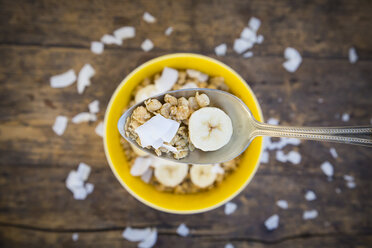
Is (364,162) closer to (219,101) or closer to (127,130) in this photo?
(219,101)

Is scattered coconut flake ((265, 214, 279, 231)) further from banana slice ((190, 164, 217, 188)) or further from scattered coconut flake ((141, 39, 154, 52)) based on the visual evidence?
scattered coconut flake ((141, 39, 154, 52))

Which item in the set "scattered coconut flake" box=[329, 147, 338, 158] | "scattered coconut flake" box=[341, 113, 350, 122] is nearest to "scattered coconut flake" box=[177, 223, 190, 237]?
"scattered coconut flake" box=[329, 147, 338, 158]

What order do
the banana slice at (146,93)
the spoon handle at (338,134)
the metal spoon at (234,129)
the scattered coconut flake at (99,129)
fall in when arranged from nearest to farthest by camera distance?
1. the spoon handle at (338,134)
2. the metal spoon at (234,129)
3. the banana slice at (146,93)
4. the scattered coconut flake at (99,129)

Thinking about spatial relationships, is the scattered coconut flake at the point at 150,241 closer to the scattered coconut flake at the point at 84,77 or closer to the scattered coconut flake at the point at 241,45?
the scattered coconut flake at the point at 84,77

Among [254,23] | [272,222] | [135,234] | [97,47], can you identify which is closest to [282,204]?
[272,222]

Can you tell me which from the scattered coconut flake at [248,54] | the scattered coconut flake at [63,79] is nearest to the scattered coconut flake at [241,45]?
the scattered coconut flake at [248,54]

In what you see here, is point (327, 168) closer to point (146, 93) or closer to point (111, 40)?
point (146, 93)
